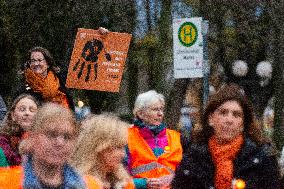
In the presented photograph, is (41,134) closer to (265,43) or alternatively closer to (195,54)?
(195,54)

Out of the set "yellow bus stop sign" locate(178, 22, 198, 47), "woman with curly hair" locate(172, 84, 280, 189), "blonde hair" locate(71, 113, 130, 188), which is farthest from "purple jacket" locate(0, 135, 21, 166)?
"yellow bus stop sign" locate(178, 22, 198, 47)

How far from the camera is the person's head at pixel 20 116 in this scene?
595 cm

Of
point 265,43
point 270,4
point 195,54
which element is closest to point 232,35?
point 265,43

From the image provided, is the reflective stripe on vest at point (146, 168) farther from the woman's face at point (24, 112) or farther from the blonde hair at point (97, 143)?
the blonde hair at point (97, 143)

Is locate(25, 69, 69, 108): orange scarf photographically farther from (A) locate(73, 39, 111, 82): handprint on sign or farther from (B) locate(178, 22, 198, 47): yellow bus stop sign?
(B) locate(178, 22, 198, 47): yellow bus stop sign

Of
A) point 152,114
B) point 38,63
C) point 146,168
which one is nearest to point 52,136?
Result: point 146,168

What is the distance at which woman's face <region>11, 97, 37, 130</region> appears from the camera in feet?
19.6

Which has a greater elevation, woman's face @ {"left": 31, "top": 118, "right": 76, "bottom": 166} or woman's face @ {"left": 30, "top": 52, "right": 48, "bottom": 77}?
woman's face @ {"left": 30, "top": 52, "right": 48, "bottom": 77}

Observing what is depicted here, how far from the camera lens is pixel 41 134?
12.6 ft

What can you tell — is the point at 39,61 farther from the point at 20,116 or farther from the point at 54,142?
the point at 54,142

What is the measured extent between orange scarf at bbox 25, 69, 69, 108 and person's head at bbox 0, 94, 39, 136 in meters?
1.27

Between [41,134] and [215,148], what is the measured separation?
118cm

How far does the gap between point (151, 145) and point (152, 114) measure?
0.30 meters

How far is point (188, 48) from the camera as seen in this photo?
38.7 ft
